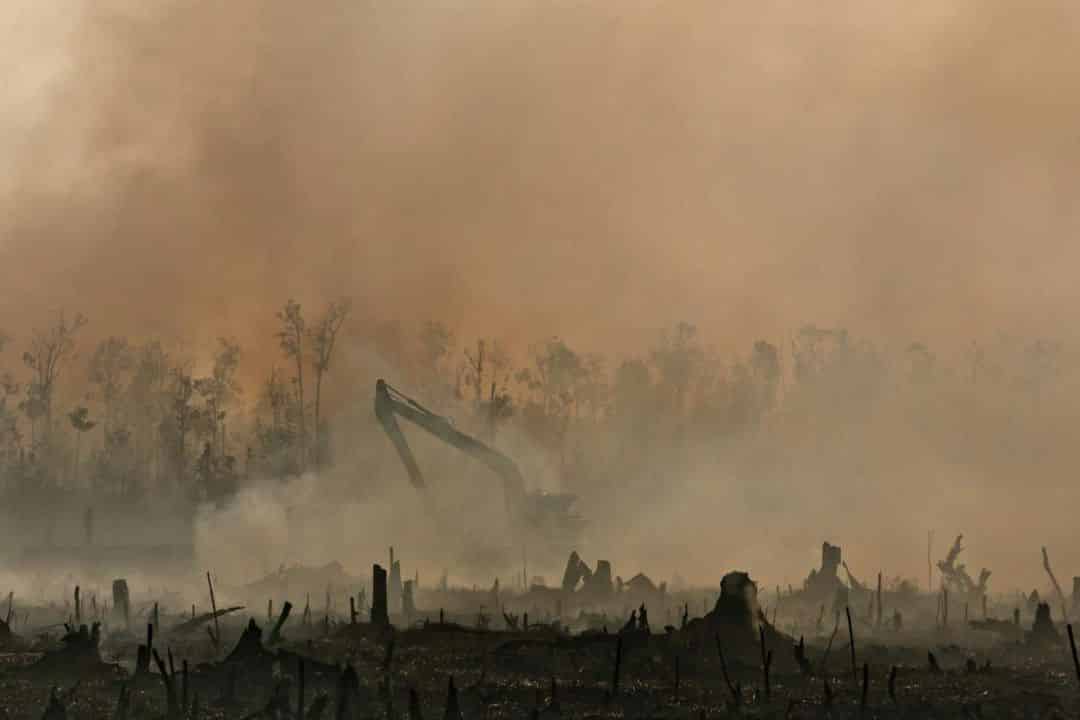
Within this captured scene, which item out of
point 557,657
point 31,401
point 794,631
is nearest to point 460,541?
point 794,631

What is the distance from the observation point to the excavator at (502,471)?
234ft

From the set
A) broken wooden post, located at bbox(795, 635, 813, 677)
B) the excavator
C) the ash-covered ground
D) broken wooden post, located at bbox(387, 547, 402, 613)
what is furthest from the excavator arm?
broken wooden post, located at bbox(795, 635, 813, 677)

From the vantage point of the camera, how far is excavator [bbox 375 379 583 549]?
71.3 m

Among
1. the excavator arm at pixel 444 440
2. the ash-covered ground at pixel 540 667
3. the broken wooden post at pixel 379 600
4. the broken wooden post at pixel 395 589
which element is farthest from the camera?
the excavator arm at pixel 444 440

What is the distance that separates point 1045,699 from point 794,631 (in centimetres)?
1936

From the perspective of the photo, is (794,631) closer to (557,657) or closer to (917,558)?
(557,657)

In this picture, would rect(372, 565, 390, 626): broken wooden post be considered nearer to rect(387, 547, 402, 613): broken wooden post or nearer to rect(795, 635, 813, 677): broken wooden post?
rect(795, 635, 813, 677): broken wooden post

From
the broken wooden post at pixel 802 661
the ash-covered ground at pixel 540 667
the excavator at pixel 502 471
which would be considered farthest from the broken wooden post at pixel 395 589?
the broken wooden post at pixel 802 661

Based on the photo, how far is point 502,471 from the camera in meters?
71.4

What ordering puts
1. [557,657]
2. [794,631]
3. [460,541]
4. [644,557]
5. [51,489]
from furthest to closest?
[51,489], [644,557], [460,541], [794,631], [557,657]

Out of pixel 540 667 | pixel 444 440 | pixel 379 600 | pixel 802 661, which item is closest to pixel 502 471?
pixel 444 440

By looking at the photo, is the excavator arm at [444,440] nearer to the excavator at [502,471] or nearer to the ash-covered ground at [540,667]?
the excavator at [502,471]

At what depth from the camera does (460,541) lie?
74750mm

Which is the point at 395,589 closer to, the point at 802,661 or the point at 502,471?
the point at 502,471
